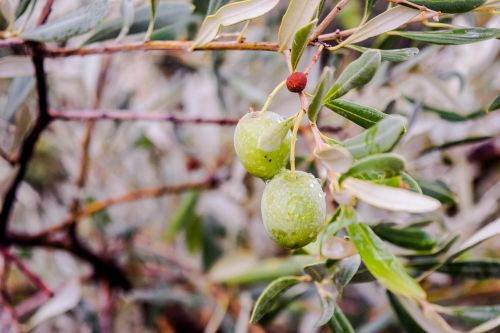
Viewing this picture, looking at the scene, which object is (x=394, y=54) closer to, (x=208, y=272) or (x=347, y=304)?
(x=208, y=272)

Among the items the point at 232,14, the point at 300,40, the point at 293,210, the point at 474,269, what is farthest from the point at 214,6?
the point at 474,269

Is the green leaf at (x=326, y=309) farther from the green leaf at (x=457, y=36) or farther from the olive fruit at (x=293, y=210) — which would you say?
the green leaf at (x=457, y=36)

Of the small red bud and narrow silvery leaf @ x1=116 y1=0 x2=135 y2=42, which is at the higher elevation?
narrow silvery leaf @ x1=116 y1=0 x2=135 y2=42

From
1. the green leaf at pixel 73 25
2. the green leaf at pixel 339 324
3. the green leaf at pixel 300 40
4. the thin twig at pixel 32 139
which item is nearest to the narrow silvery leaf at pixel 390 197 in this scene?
the green leaf at pixel 300 40

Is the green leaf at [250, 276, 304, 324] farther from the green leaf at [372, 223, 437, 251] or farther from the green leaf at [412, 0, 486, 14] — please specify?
the green leaf at [412, 0, 486, 14]

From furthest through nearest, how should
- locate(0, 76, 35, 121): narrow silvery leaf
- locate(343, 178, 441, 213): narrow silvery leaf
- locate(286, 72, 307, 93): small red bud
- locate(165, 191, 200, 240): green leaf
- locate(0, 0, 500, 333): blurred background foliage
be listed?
1. locate(165, 191, 200, 240): green leaf
2. locate(0, 0, 500, 333): blurred background foliage
3. locate(0, 76, 35, 121): narrow silvery leaf
4. locate(286, 72, 307, 93): small red bud
5. locate(343, 178, 441, 213): narrow silvery leaf

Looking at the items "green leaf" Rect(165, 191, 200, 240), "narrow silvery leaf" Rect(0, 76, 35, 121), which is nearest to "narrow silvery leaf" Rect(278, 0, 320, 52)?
"narrow silvery leaf" Rect(0, 76, 35, 121)
